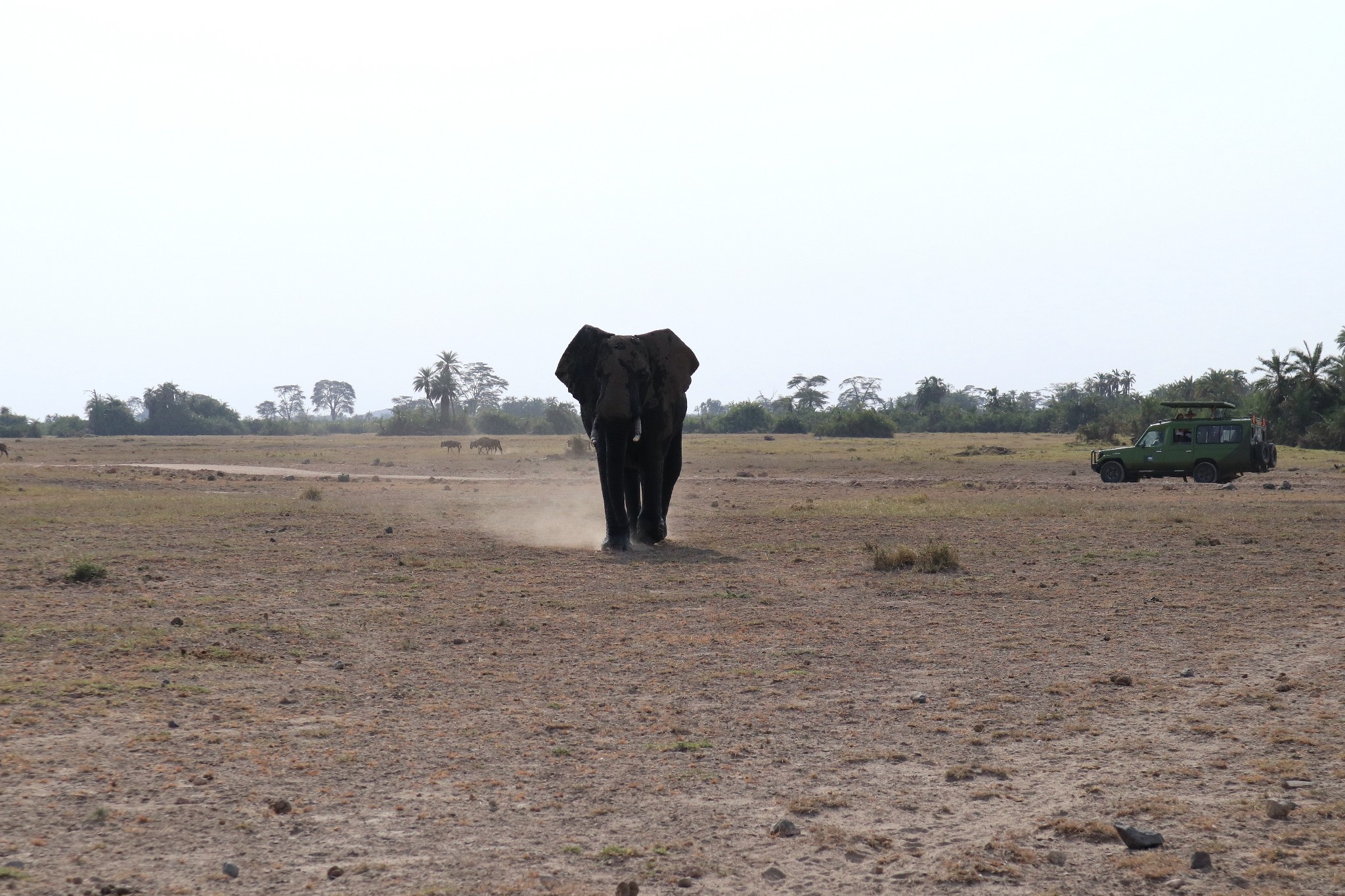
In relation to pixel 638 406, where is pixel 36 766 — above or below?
below

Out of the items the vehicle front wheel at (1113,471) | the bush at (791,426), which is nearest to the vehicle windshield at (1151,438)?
the vehicle front wheel at (1113,471)

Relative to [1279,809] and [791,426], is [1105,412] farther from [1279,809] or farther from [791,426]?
[1279,809]

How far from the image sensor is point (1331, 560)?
16234mm

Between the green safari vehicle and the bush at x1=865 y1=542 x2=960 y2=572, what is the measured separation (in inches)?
787

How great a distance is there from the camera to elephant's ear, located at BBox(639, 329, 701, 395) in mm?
19250

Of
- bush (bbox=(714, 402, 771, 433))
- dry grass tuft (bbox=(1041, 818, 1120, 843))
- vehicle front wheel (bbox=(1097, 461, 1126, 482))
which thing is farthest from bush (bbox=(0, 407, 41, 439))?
dry grass tuft (bbox=(1041, 818, 1120, 843))

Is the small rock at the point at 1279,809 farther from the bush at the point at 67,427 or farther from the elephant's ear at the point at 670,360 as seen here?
the bush at the point at 67,427

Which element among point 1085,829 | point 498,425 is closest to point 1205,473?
point 1085,829

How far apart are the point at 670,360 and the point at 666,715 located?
1181cm

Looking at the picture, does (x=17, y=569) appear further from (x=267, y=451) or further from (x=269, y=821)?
(x=267, y=451)

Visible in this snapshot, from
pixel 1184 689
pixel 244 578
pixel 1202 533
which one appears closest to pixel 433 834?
pixel 1184 689

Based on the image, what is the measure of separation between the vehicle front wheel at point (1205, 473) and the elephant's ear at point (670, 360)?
2087 centimetres

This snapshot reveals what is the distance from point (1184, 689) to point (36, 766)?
8.07m

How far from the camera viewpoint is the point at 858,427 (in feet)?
319
